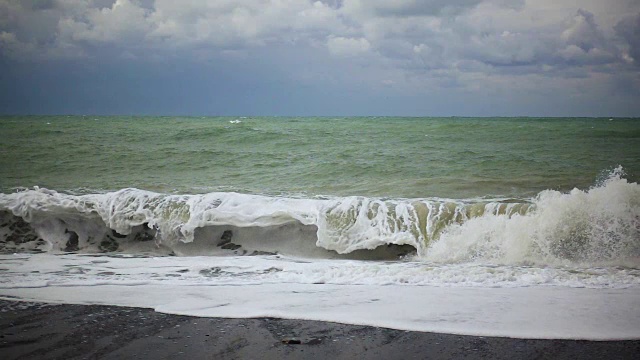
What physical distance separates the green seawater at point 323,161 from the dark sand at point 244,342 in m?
3.74

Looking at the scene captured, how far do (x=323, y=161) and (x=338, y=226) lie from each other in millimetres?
4393

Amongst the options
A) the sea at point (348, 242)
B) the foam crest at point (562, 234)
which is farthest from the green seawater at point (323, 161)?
the foam crest at point (562, 234)

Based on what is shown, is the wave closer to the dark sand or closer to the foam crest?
the foam crest

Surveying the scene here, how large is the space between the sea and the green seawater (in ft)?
0.24

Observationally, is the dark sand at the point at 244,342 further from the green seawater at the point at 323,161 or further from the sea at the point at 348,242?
the green seawater at the point at 323,161

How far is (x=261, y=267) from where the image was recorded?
12.3ft

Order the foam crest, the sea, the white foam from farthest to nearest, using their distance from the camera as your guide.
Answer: the foam crest, the sea, the white foam

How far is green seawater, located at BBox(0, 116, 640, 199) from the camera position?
678cm

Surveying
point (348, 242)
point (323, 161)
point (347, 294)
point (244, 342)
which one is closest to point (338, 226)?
point (348, 242)

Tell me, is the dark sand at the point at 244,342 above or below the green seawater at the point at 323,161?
below

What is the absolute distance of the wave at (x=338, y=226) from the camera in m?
3.98

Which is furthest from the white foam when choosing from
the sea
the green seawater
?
the green seawater

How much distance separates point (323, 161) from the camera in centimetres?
893

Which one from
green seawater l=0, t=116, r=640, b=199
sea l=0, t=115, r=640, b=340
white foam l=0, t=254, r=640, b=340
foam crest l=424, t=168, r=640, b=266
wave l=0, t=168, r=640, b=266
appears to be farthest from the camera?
green seawater l=0, t=116, r=640, b=199
